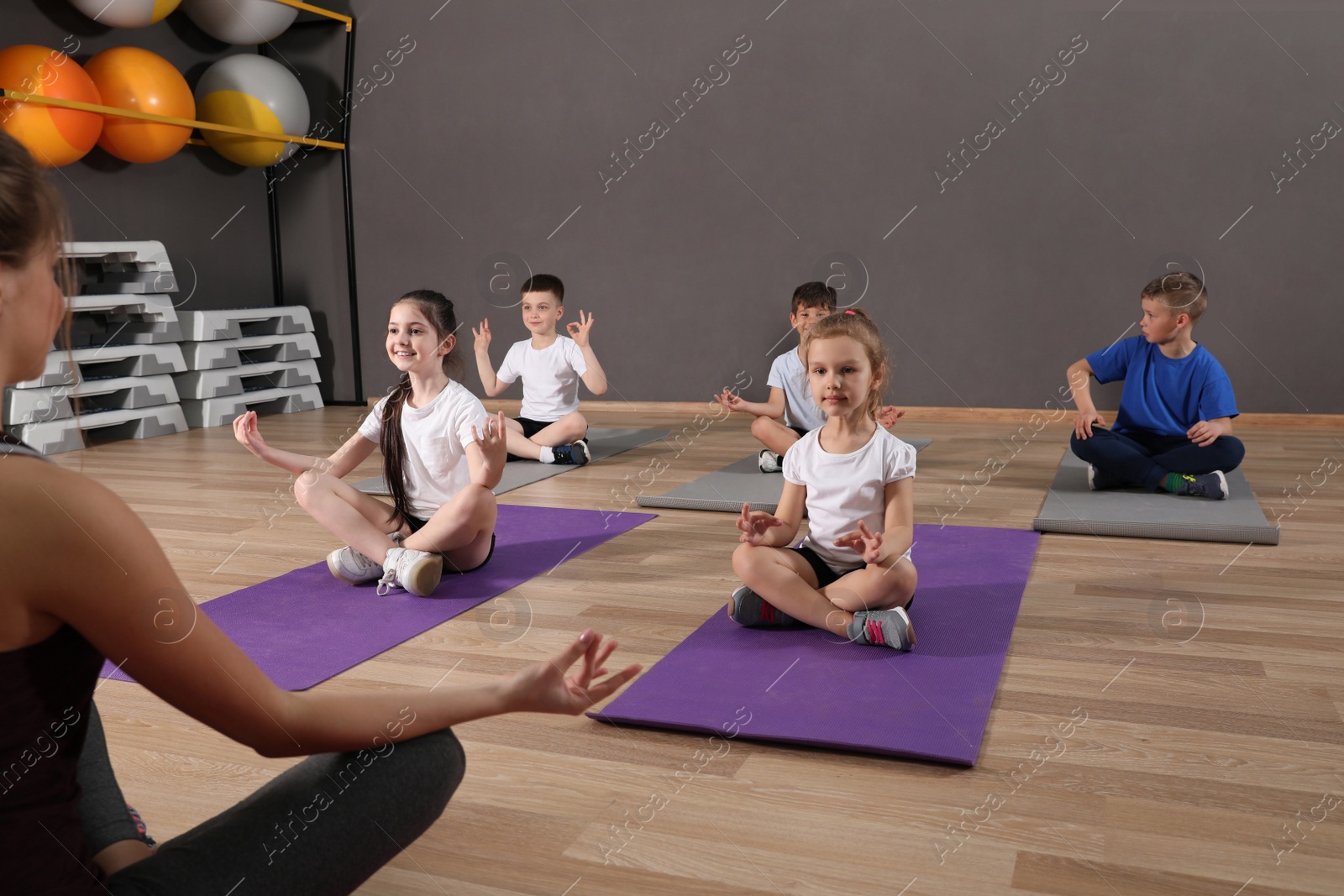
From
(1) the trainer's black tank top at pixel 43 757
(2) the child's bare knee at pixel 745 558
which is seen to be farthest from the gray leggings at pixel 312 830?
(2) the child's bare knee at pixel 745 558

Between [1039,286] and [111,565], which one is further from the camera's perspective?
[1039,286]

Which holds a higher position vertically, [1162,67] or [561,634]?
[1162,67]

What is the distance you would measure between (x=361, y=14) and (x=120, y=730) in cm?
489

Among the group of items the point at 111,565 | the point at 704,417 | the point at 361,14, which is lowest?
the point at 704,417

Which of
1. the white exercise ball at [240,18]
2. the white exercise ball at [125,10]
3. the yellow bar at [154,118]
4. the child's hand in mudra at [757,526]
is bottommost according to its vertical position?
the child's hand in mudra at [757,526]

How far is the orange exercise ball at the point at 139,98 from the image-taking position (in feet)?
14.2

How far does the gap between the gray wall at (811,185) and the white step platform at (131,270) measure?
0.29 m

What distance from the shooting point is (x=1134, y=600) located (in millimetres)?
2061

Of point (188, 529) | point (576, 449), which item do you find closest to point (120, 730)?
point (188, 529)

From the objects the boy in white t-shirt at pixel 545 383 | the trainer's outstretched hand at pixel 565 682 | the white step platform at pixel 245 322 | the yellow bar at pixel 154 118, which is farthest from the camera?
the white step platform at pixel 245 322

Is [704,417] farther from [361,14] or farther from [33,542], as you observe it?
[33,542]

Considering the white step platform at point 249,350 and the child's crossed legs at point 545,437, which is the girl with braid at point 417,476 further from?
the white step platform at point 249,350

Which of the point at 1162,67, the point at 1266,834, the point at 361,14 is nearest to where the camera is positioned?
the point at 1266,834

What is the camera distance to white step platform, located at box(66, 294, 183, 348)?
4.50 meters
